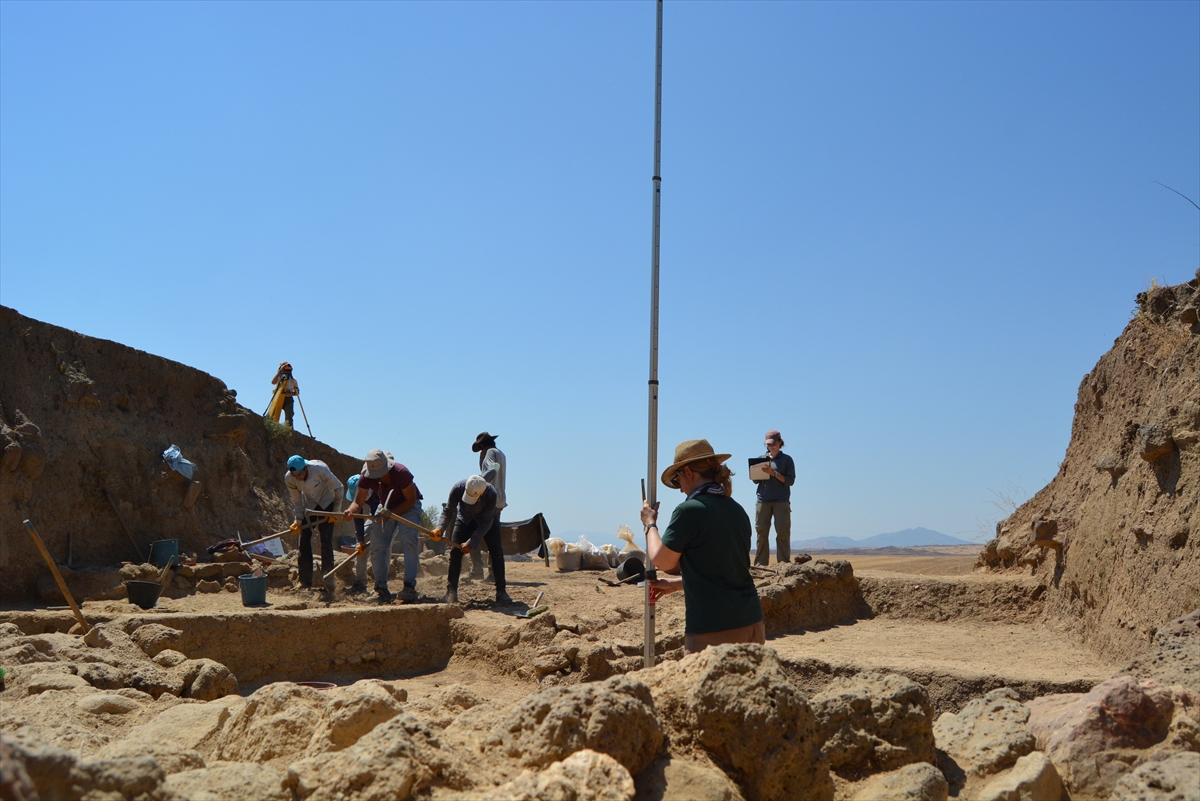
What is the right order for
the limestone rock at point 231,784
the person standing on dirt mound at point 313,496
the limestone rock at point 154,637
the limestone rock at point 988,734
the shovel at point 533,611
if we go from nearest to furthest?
the limestone rock at point 231,784, the limestone rock at point 988,734, the limestone rock at point 154,637, the shovel at point 533,611, the person standing on dirt mound at point 313,496

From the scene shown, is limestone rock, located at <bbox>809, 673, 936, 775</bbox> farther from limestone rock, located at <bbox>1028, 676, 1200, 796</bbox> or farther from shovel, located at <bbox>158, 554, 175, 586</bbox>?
shovel, located at <bbox>158, 554, 175, 586</bbox>

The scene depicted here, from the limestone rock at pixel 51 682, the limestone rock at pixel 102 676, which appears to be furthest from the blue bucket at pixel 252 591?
the limestone rock at pixel 51 682

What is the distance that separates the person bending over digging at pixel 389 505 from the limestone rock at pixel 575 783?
6.49m

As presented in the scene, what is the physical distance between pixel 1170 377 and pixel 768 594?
12.7 ft

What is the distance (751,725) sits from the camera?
2975mm

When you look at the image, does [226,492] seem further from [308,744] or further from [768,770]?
[768,770]

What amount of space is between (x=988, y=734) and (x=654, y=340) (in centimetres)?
255

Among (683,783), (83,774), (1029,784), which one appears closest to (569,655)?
(683,783)

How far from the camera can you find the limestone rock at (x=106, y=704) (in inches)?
173

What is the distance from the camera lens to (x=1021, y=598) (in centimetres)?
905

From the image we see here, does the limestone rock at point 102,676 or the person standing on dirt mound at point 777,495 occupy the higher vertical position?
Answer: the person standing on dirt mound at point 777,495

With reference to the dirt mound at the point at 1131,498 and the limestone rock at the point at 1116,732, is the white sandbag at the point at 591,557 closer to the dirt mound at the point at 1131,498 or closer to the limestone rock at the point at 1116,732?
the dirt mound at the point at 1131,498

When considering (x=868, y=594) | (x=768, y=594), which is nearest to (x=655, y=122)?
(x=768, y=594)

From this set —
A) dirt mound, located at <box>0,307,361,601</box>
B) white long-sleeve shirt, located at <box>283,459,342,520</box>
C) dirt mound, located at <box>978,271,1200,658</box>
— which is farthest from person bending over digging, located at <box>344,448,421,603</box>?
dirt mound, located at <box>978,271,1200,658</box>
